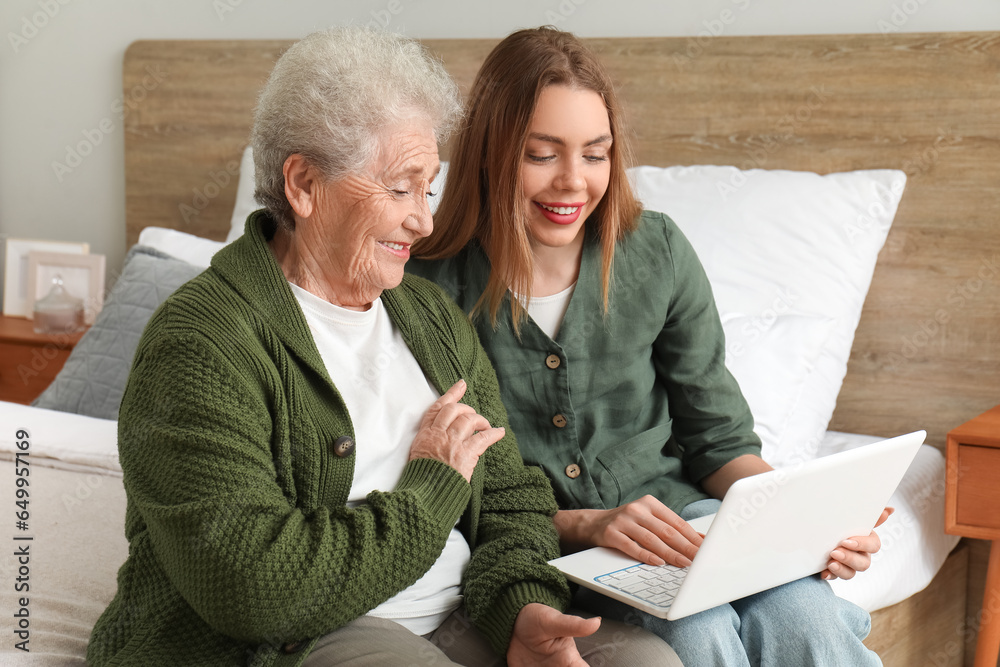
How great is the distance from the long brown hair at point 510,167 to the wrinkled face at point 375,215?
196 mm

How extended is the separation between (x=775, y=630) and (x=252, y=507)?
626 mm

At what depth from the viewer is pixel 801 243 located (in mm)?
1797

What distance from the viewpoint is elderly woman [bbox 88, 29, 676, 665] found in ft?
2.99

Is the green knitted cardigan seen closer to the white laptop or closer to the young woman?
the white laptop

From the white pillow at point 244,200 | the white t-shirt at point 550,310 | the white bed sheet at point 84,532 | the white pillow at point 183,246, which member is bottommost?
the white bed sheet at point 84,532

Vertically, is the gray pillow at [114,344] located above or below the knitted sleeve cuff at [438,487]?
below

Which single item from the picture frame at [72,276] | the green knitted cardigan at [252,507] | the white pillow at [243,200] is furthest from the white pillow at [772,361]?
the picture frame at [72,276]

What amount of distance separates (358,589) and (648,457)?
580mm

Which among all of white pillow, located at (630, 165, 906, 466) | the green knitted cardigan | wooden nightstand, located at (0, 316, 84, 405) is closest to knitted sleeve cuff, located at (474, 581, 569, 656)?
the green knitted cardigan

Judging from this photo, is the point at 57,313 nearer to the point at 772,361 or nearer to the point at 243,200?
the point at 243,200

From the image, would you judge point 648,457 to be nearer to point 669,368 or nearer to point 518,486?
point 669,368

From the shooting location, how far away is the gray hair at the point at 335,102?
1.06 meters

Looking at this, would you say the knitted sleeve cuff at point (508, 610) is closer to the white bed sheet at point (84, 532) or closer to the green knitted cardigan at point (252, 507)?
the green knitted cardigan at point (252, 507)

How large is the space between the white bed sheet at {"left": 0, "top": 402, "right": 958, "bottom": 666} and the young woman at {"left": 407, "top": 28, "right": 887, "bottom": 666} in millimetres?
325
